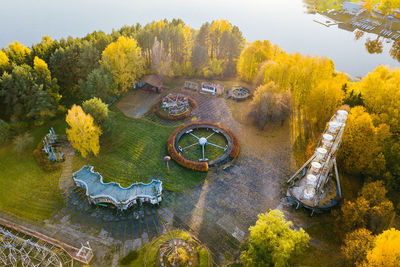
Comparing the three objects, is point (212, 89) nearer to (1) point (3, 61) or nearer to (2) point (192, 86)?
(2) point (192, 86)

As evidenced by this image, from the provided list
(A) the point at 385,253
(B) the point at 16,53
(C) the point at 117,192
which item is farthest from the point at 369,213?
(B) the point at 16,53

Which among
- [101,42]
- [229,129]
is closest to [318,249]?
[229,129]

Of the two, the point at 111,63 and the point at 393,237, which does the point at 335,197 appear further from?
the point at 111,63

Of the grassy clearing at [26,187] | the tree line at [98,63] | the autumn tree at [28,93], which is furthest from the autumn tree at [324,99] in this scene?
the autumn tree at [28,93]

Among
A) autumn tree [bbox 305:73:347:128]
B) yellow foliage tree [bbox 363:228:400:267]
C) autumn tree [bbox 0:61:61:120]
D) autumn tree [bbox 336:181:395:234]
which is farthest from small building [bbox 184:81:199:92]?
yellow foliage tree [bbox 363:228:400:267]

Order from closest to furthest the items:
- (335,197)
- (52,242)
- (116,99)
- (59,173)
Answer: (52,242) → (335,197) → (59,173) → (116,99)

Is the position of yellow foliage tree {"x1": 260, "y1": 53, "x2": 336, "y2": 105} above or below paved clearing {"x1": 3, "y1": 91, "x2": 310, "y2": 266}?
above

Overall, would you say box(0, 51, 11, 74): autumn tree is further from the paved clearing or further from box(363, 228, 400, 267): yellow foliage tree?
box(363, 228, 400, 267): yellow foliage tree
